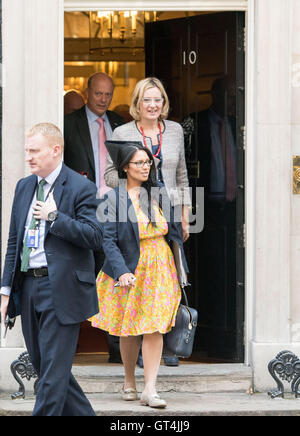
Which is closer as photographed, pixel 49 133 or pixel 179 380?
pixel 49 133

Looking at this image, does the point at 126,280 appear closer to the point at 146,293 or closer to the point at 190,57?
the point at 146,293

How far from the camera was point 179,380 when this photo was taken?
24.8 feet

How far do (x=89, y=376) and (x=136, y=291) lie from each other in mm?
983

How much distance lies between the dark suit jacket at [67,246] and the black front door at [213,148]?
8.16 feet

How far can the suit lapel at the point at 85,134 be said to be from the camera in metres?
8.18

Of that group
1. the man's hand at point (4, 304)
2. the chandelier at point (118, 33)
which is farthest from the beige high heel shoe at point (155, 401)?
the chandelier at point (118, 33)

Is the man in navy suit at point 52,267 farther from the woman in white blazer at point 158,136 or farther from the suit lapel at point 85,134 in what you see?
the suit lapel at point 85,134

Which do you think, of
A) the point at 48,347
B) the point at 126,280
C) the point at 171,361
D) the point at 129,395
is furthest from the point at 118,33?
the point at 48,347

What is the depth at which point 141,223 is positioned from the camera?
691 centimetres

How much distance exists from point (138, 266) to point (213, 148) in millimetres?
1711

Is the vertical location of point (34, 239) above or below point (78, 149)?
below

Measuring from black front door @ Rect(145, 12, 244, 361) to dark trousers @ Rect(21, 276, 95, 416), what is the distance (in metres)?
2.60
